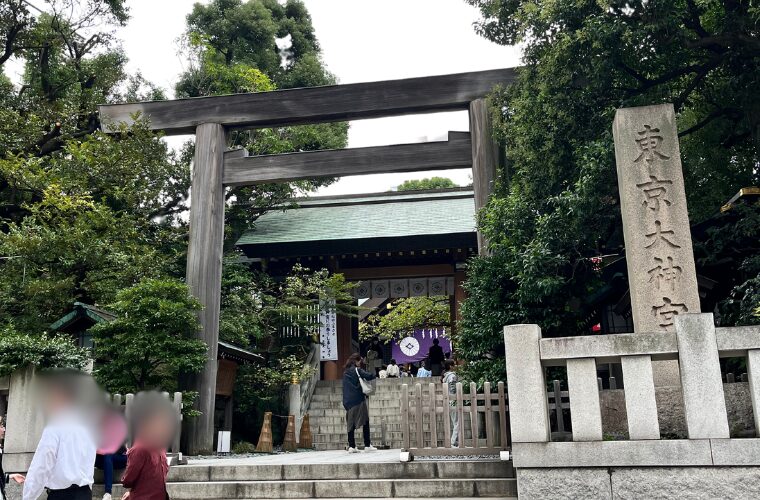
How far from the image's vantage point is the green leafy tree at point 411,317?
2981 cm

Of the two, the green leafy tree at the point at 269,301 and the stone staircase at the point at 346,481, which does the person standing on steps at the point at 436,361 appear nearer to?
the green leafy tree at the point at 269,301

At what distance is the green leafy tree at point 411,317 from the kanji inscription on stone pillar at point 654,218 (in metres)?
21.4

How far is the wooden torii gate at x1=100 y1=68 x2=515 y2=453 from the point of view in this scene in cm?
1237

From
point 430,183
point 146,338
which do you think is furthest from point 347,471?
point 430,183

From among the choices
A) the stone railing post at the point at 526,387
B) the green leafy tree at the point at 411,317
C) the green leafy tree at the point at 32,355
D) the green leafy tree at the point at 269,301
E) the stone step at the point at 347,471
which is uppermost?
the green leafy tree at the point at 411,317

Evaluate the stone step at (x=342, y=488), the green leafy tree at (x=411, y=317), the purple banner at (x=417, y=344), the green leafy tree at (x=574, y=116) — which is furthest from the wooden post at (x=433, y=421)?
the purple banner at (x=417, y=344)

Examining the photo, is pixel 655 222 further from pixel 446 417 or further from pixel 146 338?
pixel 146 338

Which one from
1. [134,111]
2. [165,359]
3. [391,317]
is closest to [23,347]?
[165,359]

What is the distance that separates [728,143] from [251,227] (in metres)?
12.7

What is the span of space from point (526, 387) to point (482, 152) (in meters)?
7.16

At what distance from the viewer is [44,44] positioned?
16.1m

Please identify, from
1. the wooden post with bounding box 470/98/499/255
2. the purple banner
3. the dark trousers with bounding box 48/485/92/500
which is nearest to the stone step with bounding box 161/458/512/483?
the dark trousers with bounding box 48/485/92/500

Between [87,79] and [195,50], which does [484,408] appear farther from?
[195,50]

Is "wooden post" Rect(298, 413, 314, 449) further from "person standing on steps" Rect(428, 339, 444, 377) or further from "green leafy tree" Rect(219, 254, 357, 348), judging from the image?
"person standing on steps" Rect(428, 339, 444, 377)
